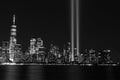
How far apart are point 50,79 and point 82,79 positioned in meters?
6.63

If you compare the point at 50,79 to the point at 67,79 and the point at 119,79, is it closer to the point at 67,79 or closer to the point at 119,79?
the point at 67,79

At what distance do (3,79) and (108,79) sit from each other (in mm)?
21344

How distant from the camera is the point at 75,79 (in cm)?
7444

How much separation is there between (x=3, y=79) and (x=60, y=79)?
11389 mm

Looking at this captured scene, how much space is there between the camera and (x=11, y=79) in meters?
73.8

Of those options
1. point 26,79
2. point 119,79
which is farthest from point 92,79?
point 26,79

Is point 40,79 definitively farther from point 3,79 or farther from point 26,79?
point 3,79

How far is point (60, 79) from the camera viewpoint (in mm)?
72375

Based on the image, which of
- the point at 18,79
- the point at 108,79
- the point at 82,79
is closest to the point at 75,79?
the point at 82,79

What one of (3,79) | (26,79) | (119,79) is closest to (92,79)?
(119,79)

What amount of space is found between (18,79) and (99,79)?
1668 cm

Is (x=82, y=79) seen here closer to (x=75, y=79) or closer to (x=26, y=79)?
(x=75, y=79)

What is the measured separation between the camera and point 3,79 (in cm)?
7125

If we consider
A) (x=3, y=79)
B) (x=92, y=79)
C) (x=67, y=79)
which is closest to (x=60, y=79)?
(x=67, y=79)
